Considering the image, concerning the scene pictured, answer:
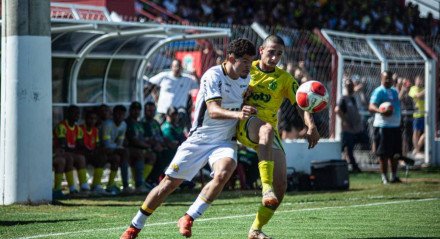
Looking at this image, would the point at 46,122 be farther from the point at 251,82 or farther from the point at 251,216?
the point at 251,82

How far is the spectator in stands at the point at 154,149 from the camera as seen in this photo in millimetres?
19578

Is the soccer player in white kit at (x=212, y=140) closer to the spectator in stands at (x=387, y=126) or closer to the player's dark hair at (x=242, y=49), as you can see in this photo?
the player's dark hair at (x=242, y=49)

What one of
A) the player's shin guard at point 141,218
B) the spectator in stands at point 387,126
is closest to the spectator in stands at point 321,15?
the spectator in stands at point 387,126

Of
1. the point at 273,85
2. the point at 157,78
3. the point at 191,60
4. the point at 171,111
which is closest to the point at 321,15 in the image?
the point at 191,60

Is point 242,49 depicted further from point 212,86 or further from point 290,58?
point 290,58

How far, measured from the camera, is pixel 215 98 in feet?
35.7

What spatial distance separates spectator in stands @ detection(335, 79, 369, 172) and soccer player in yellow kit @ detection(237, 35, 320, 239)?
11.9 m

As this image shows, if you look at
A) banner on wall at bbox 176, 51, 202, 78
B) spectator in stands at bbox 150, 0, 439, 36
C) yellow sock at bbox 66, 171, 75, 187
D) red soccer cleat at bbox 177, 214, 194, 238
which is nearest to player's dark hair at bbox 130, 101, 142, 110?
yellow sock at bbox 66, 171, 75, 187

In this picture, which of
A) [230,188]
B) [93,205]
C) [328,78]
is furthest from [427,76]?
[93,205]

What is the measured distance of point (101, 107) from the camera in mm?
19031

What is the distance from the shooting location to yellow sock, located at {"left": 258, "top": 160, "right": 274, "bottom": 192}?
35.3ft

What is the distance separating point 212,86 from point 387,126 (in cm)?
1068

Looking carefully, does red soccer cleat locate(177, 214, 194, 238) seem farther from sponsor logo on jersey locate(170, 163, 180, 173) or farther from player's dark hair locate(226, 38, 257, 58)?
player's dark hair locate(226, 38, 257, 58)

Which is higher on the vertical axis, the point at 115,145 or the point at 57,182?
the point at 115,145
